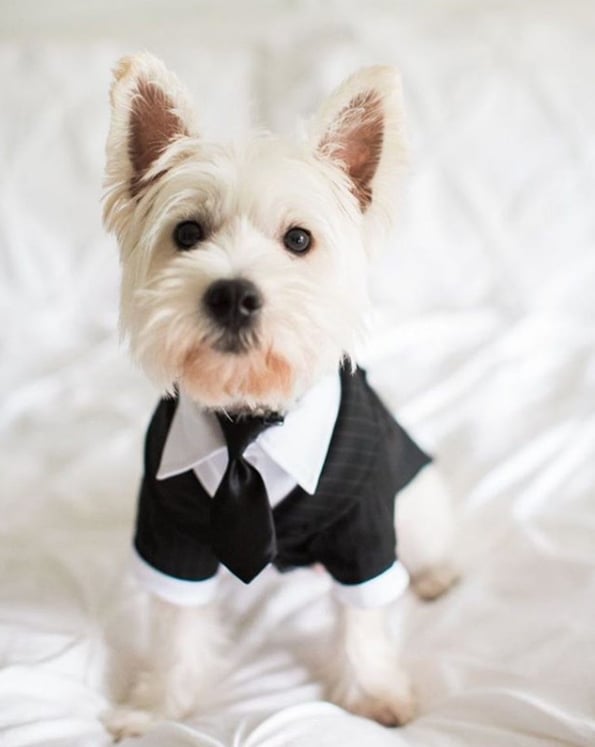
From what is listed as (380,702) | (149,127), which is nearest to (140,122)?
(149,127)

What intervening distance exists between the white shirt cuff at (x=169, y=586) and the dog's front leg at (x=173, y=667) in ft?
0.15

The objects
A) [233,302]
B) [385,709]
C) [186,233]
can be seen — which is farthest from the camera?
[385,709]

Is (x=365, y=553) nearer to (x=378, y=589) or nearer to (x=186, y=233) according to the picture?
(x=378, y=589)

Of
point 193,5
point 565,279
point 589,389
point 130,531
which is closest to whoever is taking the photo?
point 130,531

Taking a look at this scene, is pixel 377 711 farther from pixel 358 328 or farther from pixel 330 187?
pixel 330 187

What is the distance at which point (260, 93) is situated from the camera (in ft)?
7.50

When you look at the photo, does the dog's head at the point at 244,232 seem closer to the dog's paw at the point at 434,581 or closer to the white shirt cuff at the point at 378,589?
the white shirt cuff at the point at 378,589

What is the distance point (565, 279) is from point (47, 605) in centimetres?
144

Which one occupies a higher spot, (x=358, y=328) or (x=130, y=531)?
(x=358, y=328)

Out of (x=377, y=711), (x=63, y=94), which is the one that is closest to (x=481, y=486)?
(x=377, y=711)

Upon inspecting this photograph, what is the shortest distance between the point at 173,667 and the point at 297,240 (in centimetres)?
70

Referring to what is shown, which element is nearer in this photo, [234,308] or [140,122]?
[234,308]

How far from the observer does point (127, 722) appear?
1.33m

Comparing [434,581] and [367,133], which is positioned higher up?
[367,133]
